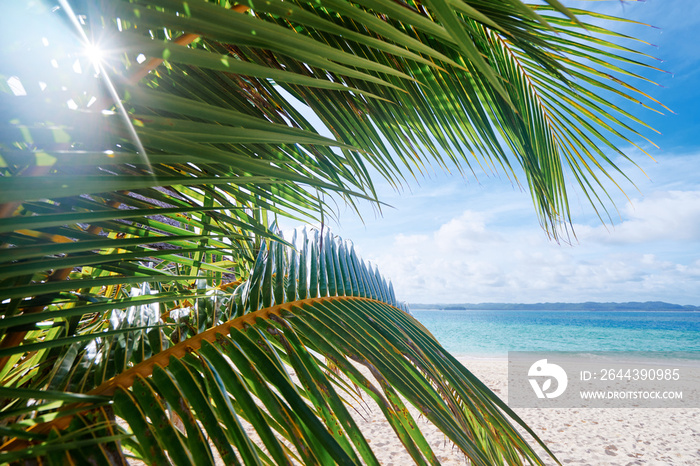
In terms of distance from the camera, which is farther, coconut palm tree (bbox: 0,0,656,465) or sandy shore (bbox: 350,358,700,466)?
sandy shore (bbox: 350,358,700,466)

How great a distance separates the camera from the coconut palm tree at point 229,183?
0.89 ft

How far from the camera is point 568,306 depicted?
50875 mm

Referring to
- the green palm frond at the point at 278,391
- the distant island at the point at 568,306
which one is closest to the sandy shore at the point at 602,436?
the green palm frond at the point at 278,391

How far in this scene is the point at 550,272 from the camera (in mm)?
50188

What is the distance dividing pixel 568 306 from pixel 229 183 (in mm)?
59978

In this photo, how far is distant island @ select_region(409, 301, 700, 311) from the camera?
4725 cm

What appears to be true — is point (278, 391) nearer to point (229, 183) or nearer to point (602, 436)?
point (229, 183)

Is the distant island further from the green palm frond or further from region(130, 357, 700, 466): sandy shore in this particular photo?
the green palm frond

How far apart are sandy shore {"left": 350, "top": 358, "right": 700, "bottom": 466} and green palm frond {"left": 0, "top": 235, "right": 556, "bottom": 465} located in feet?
9.72

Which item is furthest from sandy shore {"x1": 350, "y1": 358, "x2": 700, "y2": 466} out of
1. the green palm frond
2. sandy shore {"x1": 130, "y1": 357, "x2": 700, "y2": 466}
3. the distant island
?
the distant island

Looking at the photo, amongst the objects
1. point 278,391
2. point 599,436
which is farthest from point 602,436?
point 278,391

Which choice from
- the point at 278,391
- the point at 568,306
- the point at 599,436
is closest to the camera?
the point at 278,391

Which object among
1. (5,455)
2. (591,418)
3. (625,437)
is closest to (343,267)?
(5,455)

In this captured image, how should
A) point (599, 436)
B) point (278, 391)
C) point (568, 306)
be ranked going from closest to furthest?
point (278, 391)
point (599, 436)
point (568, 306)
